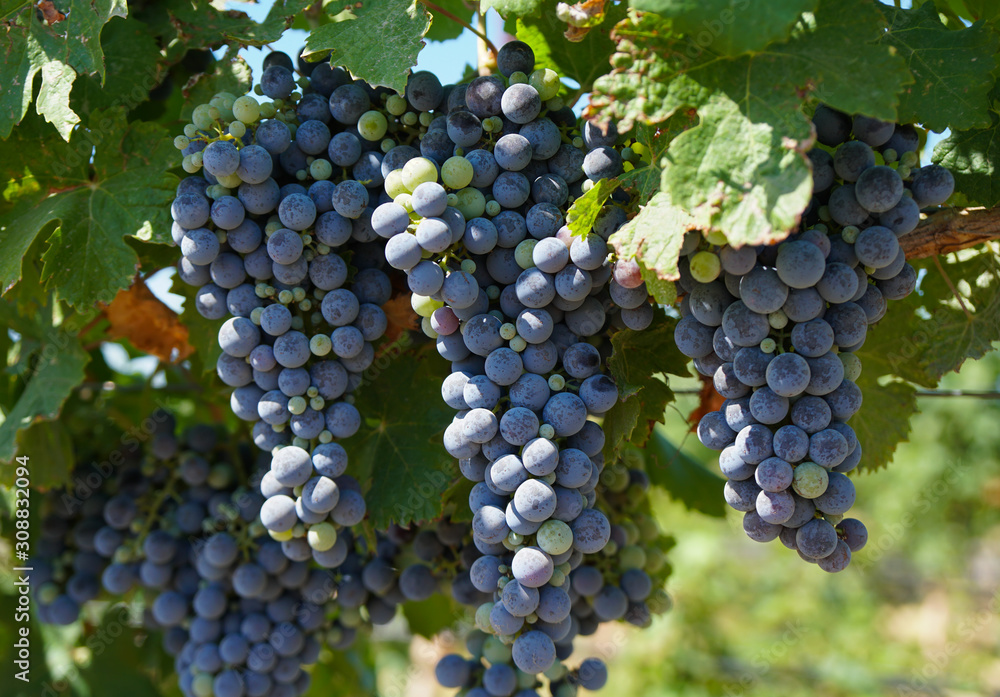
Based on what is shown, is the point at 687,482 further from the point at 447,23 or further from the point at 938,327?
the point at 447,23

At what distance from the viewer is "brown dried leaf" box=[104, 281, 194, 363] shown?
1.39 m

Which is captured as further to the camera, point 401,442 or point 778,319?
point 401,442

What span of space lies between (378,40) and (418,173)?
0.21 m

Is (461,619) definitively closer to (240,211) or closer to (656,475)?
(656,475)

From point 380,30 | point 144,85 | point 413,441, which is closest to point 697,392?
point 413,441

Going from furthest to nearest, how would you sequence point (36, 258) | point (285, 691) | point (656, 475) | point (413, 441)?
point (656, 475), point (285, 691), point (36, 258), point (413, 441)

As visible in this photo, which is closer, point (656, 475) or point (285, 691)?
point (285, 691)

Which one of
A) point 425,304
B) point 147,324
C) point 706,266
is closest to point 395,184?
point 425,304

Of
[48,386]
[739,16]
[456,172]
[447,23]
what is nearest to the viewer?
[739,16]

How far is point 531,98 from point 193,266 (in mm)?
508

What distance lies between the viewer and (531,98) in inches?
35.5

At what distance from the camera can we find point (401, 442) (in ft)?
3.73

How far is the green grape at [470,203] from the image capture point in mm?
896

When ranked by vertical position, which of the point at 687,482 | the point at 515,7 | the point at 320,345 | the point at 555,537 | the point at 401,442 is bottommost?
the point at 687,482
